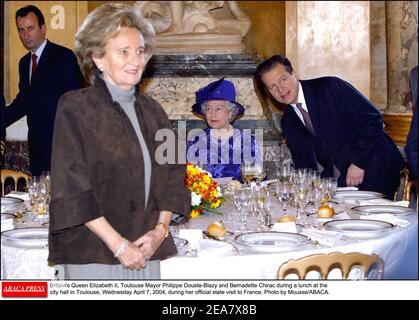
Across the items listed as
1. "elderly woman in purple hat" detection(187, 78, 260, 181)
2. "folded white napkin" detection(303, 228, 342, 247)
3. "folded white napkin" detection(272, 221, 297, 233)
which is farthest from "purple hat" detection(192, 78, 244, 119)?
"folded white napkin" detection(303, 228, 342, 247)

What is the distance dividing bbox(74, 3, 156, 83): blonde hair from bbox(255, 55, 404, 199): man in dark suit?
1775mm

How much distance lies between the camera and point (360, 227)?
2.42 metres

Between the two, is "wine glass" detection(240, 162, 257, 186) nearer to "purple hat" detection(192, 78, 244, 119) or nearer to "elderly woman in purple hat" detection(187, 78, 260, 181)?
"elderly woman in purple hat" detection(187, 78, 260, 181)

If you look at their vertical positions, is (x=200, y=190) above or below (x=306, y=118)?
below

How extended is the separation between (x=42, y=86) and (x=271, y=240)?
107 inches

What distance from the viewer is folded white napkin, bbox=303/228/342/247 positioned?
2160 millimetres

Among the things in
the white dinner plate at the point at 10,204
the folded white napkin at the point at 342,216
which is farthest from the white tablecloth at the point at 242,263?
the white dinner plate at the point at 10,204

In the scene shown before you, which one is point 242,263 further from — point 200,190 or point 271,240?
point 200,190

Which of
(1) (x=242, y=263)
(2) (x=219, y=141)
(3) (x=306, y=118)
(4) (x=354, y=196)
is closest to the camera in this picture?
(1) (x=242, y=263)

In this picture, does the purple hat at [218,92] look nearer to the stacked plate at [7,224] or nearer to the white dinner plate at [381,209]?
the white dinner plate at [381,209]

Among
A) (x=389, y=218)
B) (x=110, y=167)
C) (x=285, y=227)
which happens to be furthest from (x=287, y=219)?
(x=110, y=167)

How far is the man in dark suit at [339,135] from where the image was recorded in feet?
11.8
